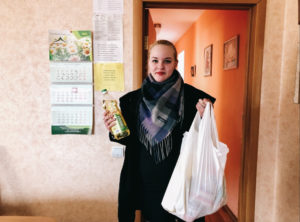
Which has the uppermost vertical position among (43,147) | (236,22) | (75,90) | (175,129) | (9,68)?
(236,22)

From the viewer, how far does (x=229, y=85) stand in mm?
2508

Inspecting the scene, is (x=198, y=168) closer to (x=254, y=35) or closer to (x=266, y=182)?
(x=266, y=182)

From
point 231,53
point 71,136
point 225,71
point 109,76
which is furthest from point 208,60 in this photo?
point 71,136

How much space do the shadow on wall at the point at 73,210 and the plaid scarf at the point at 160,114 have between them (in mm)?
646

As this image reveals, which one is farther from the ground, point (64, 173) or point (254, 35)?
point (254, 35)

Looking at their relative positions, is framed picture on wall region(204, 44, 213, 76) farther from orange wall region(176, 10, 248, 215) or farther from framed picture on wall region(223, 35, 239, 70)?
framed picture on wall region(223, 35, 239, 70)

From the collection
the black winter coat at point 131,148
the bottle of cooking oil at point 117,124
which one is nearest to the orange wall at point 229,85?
the black winter coat at point 131,148

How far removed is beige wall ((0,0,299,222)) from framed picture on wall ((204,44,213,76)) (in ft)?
5.13

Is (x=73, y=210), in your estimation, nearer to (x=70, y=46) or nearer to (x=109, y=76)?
(x=109, y=76)

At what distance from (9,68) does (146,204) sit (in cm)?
124

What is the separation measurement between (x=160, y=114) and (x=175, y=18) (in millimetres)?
3100

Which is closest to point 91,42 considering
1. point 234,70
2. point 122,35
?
point 122,35

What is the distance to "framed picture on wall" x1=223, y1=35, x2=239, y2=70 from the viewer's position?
89.7 inches

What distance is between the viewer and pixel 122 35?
154 centimetres
